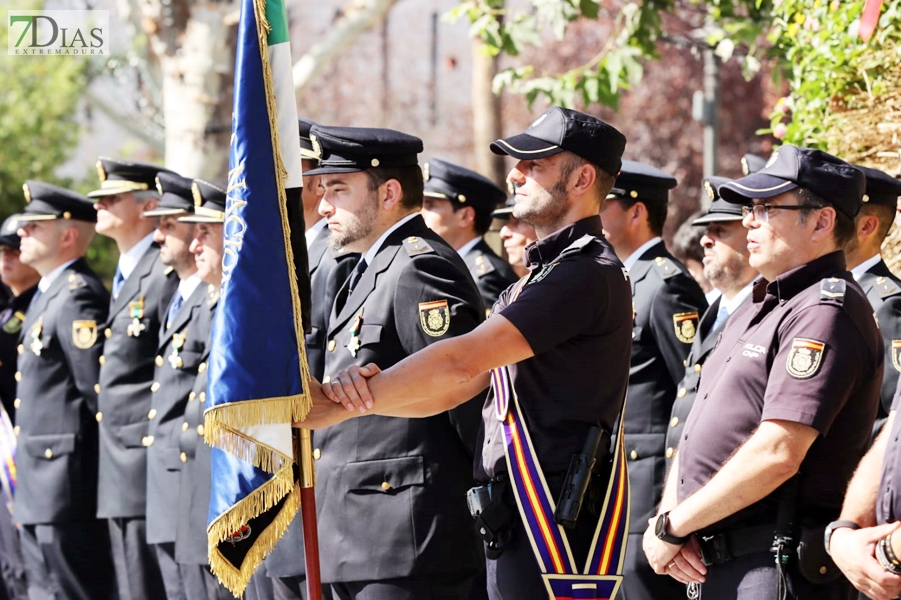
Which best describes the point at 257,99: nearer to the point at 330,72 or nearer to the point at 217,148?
the point at 217,148

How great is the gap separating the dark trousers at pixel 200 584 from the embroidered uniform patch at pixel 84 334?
1.61 m

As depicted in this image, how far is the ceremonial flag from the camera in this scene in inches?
146

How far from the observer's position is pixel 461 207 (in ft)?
24.0

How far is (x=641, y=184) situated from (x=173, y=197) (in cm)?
262

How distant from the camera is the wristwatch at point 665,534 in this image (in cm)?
397

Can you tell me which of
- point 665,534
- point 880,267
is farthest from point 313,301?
point 880,267

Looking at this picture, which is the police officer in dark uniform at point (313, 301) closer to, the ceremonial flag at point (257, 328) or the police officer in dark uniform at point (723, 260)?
the ceremonial flag at point (257, 328)

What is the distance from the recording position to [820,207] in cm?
407

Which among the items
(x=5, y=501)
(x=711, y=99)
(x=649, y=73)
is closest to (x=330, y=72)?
(x=649, y=73)

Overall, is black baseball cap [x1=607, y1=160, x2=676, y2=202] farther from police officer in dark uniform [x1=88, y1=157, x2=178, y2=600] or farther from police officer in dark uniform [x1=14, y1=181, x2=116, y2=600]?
police officer in dark uniform [x1=14, y1=181, x2=116, y2=600]

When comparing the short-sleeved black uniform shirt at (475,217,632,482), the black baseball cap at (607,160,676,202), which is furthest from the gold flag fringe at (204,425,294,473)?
the black baseball cap at (607,160,676,202)

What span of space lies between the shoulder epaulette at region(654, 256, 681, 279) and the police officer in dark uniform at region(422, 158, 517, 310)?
47.7 inches

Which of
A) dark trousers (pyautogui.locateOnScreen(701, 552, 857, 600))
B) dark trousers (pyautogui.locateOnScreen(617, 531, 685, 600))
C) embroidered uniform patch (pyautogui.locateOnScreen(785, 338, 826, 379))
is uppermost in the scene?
embroidered uniform patch (pyautogui.locateOnScreen(785, 338, 826, 379))

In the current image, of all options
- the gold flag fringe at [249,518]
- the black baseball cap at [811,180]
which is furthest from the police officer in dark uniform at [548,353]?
the black baseball cap at [811,180]
